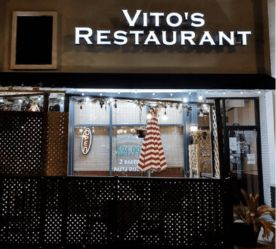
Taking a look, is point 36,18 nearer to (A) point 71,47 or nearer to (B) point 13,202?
(A) point 71,47

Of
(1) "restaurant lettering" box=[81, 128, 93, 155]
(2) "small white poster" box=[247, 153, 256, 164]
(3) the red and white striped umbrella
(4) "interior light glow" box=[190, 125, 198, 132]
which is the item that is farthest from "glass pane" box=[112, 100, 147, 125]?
(2) "small white poster" box=[247, 153, 256, 164]

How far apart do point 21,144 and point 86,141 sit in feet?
13.0

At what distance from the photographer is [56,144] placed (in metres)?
6.52

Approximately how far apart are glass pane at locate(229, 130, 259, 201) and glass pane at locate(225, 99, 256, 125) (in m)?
0.30

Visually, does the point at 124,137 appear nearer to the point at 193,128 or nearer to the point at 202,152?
the point at 193,128

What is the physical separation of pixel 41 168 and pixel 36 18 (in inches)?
150

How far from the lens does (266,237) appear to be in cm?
667

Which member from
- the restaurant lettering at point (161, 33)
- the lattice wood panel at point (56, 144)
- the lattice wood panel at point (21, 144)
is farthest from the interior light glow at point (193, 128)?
the lattice wood panel at point (21, 144)

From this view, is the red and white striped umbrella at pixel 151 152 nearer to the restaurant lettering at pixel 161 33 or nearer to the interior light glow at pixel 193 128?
the interior light glow at pixel 193 128

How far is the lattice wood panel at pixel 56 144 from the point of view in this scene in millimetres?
6492

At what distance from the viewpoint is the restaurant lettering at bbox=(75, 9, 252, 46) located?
8203mm

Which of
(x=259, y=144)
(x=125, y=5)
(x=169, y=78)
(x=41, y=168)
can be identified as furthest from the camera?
(x=259, y=144)

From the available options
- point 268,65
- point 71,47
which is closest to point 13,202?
point 71,47

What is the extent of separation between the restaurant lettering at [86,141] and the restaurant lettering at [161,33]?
3.07 metres
